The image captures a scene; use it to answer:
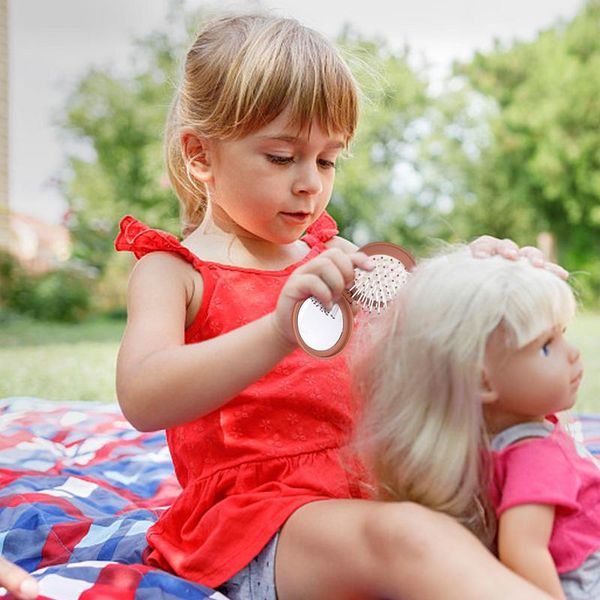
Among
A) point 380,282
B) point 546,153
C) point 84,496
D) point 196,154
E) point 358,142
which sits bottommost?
point 546,153

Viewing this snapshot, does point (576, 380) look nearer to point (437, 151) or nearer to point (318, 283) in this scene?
point (318, 283)

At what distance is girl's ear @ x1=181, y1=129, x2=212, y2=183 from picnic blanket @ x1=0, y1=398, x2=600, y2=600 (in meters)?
0.54

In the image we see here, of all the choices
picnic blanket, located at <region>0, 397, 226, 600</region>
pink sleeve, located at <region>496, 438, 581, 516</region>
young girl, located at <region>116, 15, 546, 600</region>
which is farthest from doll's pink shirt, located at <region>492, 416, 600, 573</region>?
picnic blanket, located at <region>0, 397, 226, 600</region>

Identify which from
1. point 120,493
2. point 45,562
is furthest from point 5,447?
point 45,562

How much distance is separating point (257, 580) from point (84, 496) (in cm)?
66

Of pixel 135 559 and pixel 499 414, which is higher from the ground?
pixel 499 414

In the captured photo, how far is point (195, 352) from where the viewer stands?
1.07 meters

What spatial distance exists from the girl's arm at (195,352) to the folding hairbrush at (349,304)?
2 cm

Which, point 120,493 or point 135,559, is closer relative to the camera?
point 135,559

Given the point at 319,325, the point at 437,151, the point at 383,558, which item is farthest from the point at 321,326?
the point at 437,151

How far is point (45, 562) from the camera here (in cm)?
141

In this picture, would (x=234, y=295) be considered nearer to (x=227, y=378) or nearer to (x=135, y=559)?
(x=227, y=378)

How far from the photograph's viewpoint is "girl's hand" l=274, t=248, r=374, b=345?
984 millimetres

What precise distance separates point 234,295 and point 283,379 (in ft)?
0.45
